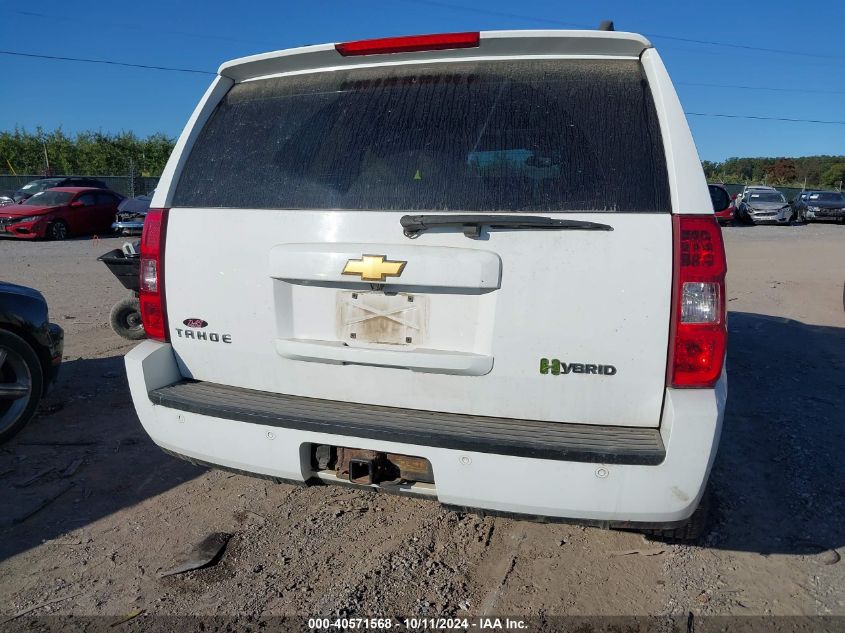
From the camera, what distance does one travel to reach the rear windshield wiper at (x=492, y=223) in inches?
93.9

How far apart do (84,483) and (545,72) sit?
10.9 feet

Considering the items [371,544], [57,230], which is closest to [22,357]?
[371,544]

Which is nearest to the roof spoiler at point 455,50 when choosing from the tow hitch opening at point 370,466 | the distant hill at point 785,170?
the tow hitch opening at point 370,466

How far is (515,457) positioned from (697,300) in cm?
86

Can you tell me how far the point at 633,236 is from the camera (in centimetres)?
236

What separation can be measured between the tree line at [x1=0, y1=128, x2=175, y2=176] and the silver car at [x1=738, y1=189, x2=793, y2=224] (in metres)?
38.0

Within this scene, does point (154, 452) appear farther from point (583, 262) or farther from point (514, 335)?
point (583, 262)

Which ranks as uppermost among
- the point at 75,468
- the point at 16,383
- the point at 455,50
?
the point at 455,50

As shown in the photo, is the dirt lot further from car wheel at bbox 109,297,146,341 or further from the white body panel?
car wheel at bbox 109,297,146,341

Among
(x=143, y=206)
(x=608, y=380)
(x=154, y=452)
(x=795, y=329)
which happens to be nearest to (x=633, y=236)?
(x=608, y=380)

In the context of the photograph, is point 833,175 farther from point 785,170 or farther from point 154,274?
point 154,274

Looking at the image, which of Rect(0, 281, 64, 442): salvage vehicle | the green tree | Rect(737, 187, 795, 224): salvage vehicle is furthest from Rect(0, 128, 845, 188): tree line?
the green tree

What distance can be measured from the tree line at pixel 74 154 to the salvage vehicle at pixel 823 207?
40750 millimetres

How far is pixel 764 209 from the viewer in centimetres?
3042
